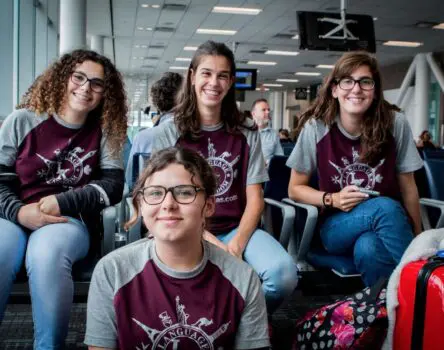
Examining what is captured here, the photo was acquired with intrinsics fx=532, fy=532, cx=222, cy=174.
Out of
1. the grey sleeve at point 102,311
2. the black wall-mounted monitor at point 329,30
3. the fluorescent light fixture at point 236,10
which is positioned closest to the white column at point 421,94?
the fluorescent light fixture at point 236,10

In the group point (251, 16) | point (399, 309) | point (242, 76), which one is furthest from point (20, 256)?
point (242, 76)

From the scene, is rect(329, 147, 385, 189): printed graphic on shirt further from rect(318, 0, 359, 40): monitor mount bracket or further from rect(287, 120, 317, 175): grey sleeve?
rect(318, 0, 359, 40): monitor mount bracket

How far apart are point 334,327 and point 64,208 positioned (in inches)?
41.9

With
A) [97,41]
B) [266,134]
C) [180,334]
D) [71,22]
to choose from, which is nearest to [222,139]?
[180,334]

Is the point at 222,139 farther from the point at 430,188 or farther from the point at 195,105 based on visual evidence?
the point at 430,188

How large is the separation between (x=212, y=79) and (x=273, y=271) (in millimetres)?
822

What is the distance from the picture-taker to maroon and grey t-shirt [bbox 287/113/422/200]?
7.59 ft

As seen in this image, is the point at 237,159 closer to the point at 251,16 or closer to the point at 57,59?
the point at 57,59

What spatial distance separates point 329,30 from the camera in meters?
8.39

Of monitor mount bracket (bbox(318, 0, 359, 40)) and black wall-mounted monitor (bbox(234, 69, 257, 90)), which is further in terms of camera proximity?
black wall-mounted monitor (bbox(234, 69, 257, 90))

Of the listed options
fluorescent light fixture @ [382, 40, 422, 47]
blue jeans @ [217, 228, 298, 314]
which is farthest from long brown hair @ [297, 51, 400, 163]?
fluorescent light fixture @ [382, 40, 422, 47]

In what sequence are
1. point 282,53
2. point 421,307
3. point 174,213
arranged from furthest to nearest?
point 282,53 < point 421,307 < point 174,213

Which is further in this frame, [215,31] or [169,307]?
[215,31]

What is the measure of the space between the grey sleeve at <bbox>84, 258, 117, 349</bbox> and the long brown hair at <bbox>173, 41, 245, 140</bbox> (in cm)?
92
